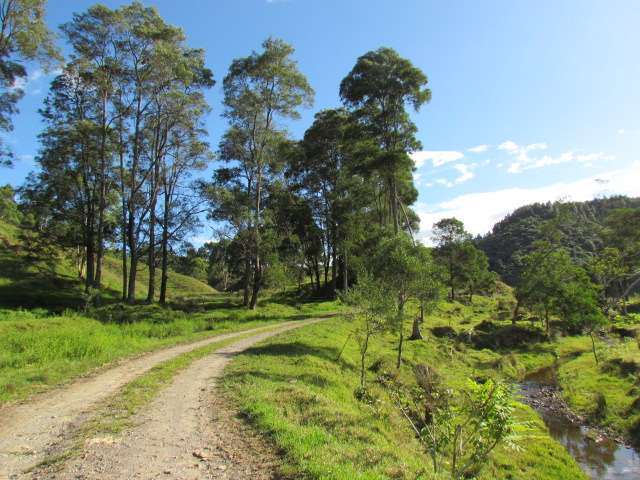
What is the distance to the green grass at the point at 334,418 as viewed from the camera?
783 cm

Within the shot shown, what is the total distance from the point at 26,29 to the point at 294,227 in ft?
104

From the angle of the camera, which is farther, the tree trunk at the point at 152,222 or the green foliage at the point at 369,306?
the tree trunk at the point at 152,222

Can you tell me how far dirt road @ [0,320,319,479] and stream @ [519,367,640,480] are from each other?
1477 cm

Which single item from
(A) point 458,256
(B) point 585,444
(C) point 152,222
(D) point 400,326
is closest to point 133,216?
(C) point 152,222

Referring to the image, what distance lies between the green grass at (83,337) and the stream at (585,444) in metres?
18.8

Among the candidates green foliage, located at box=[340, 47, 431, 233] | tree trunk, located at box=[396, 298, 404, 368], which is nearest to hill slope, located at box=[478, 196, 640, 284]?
green foliage, located at box=[340, 47, 431, 233]

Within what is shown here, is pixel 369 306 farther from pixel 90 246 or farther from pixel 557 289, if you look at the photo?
pixel 557 289

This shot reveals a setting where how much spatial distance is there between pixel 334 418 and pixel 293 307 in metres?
31.6

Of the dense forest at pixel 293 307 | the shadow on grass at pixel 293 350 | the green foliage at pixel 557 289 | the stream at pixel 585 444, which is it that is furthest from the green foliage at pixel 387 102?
the green foliage at pixel 557 289

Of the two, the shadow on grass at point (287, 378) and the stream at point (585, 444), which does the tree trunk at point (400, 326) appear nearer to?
the shadow on grass at point (287, 378)

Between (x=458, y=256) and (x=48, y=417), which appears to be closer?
(x=48, y=417)

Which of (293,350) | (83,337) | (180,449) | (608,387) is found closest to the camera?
(180,449)

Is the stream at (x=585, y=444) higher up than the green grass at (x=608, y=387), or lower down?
lower down

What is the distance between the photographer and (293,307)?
41844 mm
